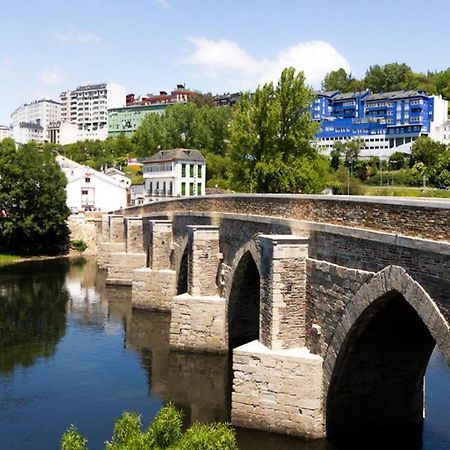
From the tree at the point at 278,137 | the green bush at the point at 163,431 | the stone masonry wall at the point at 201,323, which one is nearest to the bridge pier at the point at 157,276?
the stone masonry wall at the point at 201,323

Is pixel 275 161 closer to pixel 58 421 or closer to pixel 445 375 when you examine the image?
pixel 445 375

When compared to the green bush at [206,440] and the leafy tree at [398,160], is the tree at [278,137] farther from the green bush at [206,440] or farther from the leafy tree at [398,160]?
the leafy tree at [398,160]

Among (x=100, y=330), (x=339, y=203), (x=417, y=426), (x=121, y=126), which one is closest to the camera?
(x=339, y=203)

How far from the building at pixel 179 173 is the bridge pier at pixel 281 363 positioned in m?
52.5

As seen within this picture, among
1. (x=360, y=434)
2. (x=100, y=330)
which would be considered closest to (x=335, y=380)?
(x=360, y=434)

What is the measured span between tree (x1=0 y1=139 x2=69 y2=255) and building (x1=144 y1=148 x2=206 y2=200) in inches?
A: 527

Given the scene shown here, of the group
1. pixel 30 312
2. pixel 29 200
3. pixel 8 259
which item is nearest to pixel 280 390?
pixel 30 312

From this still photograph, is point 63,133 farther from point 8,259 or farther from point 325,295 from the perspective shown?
point 325,295

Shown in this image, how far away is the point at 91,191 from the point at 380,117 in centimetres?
5965

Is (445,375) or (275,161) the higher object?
(275,161)

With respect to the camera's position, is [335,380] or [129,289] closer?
[335,380]

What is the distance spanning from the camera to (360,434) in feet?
57.6

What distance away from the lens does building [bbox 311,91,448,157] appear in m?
105

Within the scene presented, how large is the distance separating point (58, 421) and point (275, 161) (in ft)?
88.7
